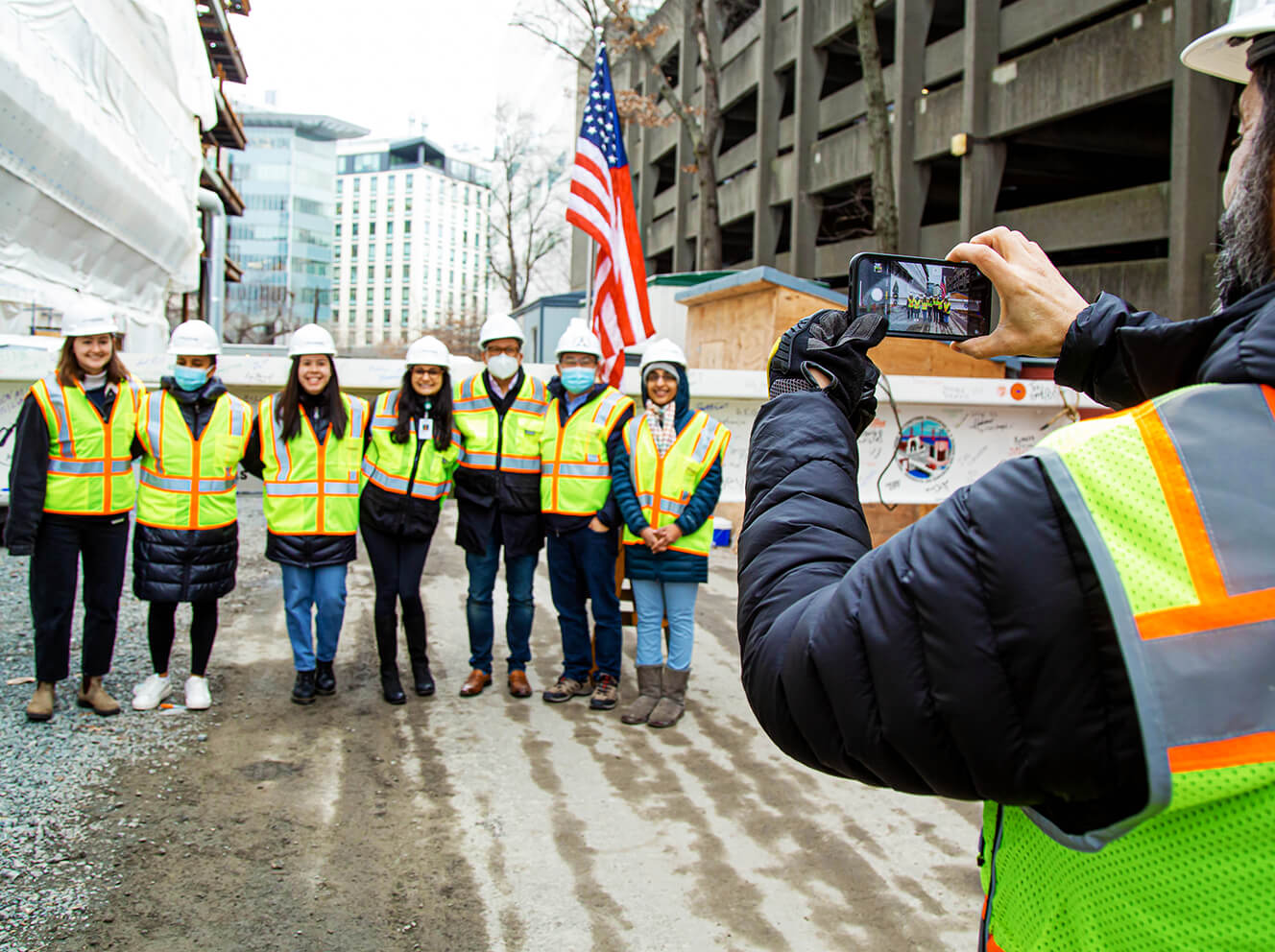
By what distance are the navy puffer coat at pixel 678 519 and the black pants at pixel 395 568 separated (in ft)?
4.15

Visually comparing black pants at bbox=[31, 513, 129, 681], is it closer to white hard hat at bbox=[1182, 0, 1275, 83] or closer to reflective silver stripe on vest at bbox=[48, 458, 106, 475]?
reflective silver stripe on vest at bbox=[48, 458, 106, 475]

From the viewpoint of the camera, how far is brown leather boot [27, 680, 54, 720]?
5246mm

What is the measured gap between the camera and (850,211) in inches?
1225

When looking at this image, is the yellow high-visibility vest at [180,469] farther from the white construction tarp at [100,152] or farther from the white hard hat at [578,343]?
the white hard hat at [578,343]

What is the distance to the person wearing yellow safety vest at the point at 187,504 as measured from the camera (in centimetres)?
557

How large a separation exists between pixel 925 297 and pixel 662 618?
4.72 meters

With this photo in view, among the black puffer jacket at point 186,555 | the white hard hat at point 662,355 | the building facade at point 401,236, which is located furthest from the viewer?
the building facade at point 401,236

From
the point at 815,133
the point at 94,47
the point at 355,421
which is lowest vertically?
the point at 355,421

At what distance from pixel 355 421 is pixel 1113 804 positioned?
220 inches

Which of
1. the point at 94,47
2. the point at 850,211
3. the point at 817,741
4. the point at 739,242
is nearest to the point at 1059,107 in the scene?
the point at 850,211

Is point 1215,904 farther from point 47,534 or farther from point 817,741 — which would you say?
point 47,534

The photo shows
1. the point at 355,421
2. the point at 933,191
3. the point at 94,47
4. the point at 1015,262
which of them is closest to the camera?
the point at 1015,262

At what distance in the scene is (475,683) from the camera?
6.23 metres

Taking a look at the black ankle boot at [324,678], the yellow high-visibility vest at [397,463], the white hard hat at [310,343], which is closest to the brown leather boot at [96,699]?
the black ankle boot at [324,678]
